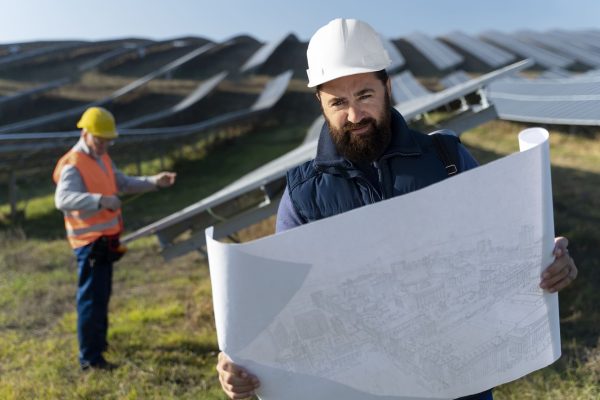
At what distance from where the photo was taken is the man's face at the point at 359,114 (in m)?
1.45

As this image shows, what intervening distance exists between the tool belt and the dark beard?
2799mm

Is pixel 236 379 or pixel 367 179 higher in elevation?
pixel 367 179

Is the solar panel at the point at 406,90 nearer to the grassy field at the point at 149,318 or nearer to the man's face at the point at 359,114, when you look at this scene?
the grassy field at the point at 149,318

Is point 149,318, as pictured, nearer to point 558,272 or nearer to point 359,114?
point 359,114

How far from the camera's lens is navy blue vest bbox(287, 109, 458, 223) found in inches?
58.8

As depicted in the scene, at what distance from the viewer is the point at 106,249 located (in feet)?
12.6

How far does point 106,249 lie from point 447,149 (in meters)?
2.98

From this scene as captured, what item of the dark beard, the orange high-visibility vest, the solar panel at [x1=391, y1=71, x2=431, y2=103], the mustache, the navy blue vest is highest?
the mustache

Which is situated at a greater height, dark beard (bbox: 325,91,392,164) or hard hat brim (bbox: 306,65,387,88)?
hard hat brim (bbox: 306,65,387,88)

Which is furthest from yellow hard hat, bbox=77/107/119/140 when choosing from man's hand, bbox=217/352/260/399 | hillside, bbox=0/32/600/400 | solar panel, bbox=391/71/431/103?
solar panel, bbox=391/71/431/103

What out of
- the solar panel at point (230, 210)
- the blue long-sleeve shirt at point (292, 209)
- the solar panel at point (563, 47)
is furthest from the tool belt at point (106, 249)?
the solar panel at point (563, 47)

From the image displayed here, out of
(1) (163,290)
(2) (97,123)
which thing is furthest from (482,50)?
(2) (97,123)

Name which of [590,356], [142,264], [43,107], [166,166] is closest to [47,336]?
[142,264]

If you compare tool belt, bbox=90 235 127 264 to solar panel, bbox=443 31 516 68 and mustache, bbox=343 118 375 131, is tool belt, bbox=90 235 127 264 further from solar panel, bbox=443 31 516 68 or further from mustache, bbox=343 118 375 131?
solar panel, bbox=443 31 516 68
